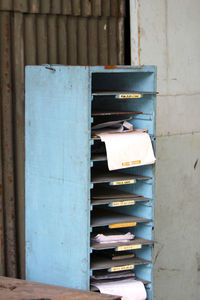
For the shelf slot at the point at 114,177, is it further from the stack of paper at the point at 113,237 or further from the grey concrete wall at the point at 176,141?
the grey concrete wall at the point at 176,141

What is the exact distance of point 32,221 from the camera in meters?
3.95

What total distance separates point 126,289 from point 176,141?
5.62 ft

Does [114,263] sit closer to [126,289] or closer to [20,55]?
[126,289]

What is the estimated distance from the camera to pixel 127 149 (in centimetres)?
363

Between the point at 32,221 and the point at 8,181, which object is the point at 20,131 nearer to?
the point at 8,181

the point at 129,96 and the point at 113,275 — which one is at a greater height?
the point at 129,96

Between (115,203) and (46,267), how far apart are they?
27.4 inches

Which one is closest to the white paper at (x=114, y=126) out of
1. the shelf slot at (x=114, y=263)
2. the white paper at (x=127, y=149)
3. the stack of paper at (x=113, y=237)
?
the white paper at (x=127, y=149)

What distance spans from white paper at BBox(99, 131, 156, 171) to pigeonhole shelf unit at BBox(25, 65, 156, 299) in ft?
0.38

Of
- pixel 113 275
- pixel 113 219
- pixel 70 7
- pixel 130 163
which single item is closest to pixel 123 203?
pixel 113 219

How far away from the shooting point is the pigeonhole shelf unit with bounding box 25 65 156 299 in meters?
3.57

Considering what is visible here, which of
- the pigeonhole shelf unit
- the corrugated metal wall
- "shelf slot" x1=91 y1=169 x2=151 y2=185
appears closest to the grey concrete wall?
the corrugated metal wall

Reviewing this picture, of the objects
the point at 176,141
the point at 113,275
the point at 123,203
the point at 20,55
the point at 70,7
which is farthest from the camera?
the point at 176,141

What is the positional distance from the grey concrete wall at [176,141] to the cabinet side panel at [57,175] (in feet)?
4.37
